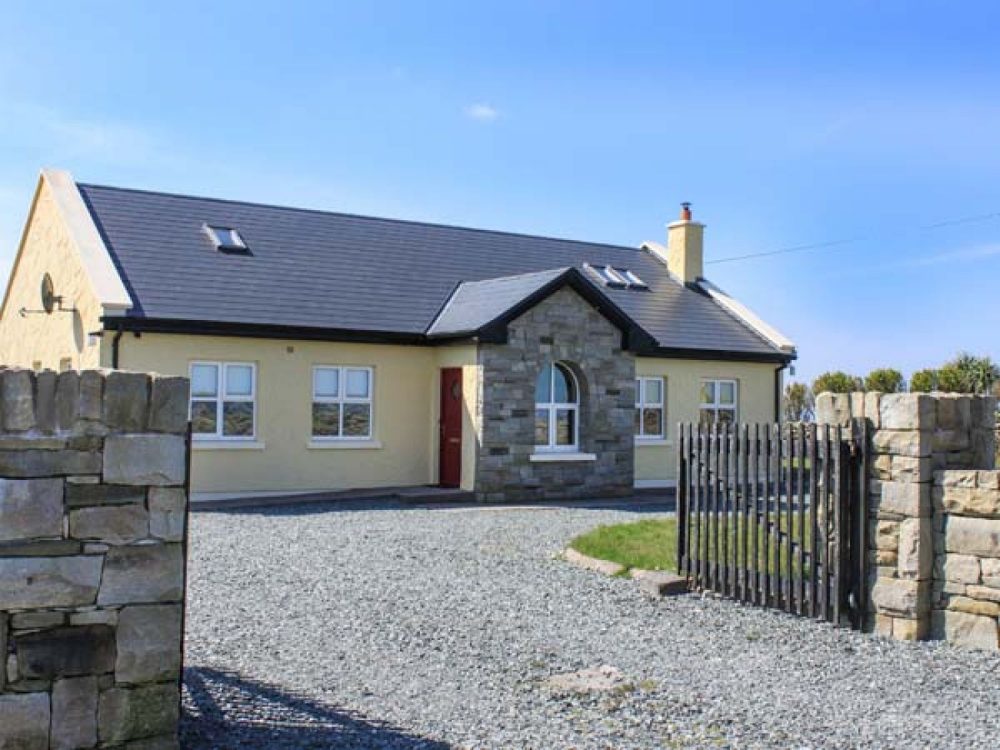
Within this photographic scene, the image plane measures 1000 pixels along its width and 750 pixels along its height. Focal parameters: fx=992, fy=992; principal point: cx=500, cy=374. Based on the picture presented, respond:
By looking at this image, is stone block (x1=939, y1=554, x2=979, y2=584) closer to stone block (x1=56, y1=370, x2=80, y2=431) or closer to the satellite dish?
stone block (x1=56, y1=370, x2=80, y2=431)

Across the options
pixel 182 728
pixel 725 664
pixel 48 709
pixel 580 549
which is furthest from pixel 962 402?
pixel 48 709

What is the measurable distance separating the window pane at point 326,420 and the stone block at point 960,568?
12.4 meters

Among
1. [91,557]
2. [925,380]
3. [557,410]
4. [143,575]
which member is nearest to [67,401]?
[91,557]

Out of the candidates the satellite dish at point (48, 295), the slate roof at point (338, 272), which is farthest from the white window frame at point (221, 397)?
the satellite dish at point (48, 295)

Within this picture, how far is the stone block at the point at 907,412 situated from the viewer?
7.91 metres

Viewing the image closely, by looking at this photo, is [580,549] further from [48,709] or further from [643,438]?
[643,438]

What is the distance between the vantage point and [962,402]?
8.25m

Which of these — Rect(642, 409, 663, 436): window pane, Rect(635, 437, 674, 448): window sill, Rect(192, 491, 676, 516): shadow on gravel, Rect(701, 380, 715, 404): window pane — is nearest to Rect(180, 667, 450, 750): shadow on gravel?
Rect(192, 491, 676, 516): shadow on gravel

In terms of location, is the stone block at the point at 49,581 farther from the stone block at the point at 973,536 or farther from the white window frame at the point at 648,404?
the white window frame at the point at 648,404

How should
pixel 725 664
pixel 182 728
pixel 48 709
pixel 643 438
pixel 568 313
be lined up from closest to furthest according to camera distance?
pixel 48 709 → pixel 182 728 → pixel 725 664 → pixel 568 313 → pixel 643 438

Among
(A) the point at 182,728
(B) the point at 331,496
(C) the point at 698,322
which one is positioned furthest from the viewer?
(C) the point at 698,322

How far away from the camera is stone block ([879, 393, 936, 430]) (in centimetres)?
791

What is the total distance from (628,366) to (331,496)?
6292 mm

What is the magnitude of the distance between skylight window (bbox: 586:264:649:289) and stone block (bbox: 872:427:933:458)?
1538cm
